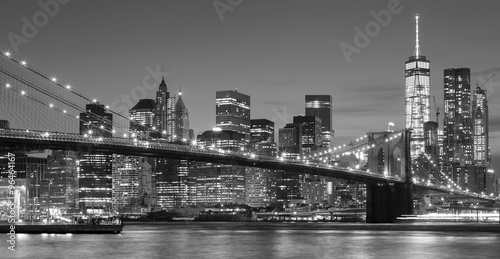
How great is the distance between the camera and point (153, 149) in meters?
74.3

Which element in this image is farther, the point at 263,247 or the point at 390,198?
the point at 390,198

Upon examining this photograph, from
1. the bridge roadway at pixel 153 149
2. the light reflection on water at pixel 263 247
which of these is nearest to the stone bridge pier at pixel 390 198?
the bridge roadway at pixel 153 149

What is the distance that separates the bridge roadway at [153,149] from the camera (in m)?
66.4

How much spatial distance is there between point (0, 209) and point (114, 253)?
37.1m

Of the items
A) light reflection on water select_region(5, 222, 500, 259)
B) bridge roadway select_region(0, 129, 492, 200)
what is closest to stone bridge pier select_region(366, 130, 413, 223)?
bridge roadway select_region(0, 129, 492, 200)

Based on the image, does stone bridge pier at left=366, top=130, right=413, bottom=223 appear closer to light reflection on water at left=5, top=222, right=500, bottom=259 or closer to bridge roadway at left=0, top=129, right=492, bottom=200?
bridge roadway at left=0, top=129, right=492, bottom=200

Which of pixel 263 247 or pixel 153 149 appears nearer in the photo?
pixel 263 247

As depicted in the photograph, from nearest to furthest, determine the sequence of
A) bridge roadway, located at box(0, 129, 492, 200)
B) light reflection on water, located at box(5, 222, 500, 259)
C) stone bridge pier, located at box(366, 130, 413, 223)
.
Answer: light reflection on water, located at box(5, 222, 500, 259)
bridge roadway, located at box(0, 129, 492, 200)
stone bridge pier, located at box(366, 130, 413, 223)

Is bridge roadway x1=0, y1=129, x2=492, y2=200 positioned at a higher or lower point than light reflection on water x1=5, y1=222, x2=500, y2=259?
higher

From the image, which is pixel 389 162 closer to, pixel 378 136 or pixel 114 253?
pixel 378 136

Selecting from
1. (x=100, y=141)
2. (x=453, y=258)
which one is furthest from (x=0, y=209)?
(x=453, y=258)

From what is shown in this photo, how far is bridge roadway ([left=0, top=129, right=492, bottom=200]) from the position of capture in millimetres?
66438

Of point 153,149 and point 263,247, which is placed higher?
point 153,149

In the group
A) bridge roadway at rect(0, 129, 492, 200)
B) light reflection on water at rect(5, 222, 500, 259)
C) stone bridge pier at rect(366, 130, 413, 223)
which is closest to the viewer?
light reflection on water at rect(5, 222, 500, 259)
